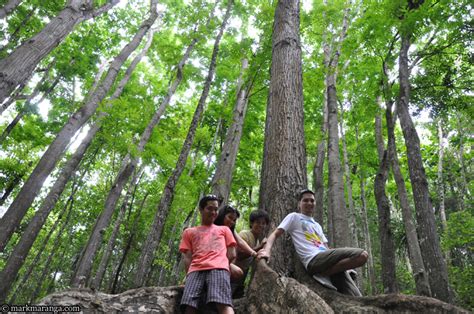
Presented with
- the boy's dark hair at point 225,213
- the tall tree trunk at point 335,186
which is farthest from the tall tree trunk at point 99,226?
the boy's dark hair at point 225,213

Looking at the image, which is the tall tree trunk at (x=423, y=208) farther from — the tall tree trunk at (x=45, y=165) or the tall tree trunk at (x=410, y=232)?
the tall tree trunk at (x=45, y=165)

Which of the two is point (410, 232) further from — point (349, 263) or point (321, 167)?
point (349, 263)

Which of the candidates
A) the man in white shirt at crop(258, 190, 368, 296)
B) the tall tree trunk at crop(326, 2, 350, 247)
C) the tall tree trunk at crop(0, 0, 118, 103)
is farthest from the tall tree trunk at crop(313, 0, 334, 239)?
the tall tree trunk at crop(0, 0, 118, 103)

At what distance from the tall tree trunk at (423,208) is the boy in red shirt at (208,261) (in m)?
5.17

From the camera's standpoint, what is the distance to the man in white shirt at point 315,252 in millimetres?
3188

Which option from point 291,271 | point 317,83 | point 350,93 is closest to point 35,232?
point 291,271

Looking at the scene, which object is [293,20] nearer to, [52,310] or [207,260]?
[207,260]

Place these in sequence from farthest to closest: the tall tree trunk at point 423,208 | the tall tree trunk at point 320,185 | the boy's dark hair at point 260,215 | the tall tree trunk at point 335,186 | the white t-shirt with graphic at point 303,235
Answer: the tall tree trunk at point 320,185 → the tall tree trunk at point 335,186 → the tall tree trunk at point 423,208 → the boy's dark hair at point 260,215 → the white t-shirt with graphic at point 303,235

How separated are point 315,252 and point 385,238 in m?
5.63

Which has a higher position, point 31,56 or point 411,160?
point 411,160

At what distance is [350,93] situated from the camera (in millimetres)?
13633

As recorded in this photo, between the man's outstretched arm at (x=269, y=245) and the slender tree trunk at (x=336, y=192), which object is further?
the slender tree trunk at (x=336, y=192)

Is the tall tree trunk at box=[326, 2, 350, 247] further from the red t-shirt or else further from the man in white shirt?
the red t-shirt

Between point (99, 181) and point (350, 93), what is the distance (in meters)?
16.7
